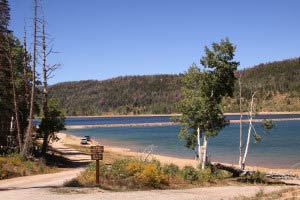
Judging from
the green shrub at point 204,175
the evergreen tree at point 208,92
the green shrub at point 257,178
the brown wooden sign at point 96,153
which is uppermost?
the evergreen tree at point 208,92

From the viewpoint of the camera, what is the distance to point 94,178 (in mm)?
20625

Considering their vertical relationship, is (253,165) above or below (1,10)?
below

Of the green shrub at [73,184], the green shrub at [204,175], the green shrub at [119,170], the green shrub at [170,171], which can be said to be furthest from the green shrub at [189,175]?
the green shrub at [73,184]

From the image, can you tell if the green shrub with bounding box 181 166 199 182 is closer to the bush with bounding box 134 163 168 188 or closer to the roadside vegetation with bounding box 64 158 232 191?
the roadside vegetation with bounding box 64 158 232 191

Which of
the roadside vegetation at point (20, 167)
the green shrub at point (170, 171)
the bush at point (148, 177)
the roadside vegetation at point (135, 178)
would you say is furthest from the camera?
the green shrub at point (170, 171)

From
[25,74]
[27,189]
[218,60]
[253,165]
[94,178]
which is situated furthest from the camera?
[253,165]

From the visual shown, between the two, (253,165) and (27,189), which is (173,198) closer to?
(27,189)

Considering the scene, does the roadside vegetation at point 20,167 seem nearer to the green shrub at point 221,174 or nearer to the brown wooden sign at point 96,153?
the brown wooden sign at point 96,153

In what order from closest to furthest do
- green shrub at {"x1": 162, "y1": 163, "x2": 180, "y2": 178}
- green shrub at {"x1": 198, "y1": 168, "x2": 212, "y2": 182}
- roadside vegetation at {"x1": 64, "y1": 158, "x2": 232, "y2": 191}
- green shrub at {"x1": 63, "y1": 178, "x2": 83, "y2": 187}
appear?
1. green shrub at {"x1": 63, "y1": 178, "x2": 83, "y2": 187}
2. roadside vegetation at {"x1": 64, "y1": 158, "x2": 232, "y2": 191}
3. green shrub at {"x1": 162, "y1": 163, "x2": 180, "y2": 178}
4. green shrub at {"x1": 198, "y1": 168, "x2": 212, "y2": 182}

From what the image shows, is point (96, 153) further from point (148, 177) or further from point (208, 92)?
point (208, 92)

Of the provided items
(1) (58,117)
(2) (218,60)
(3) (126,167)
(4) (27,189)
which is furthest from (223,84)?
(1) (58,117)

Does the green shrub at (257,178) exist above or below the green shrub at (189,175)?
below

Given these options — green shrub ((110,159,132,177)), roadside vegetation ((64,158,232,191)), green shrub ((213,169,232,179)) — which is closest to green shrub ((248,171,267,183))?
green shrub ((213,169,232,179))

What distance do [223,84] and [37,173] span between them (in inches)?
513
